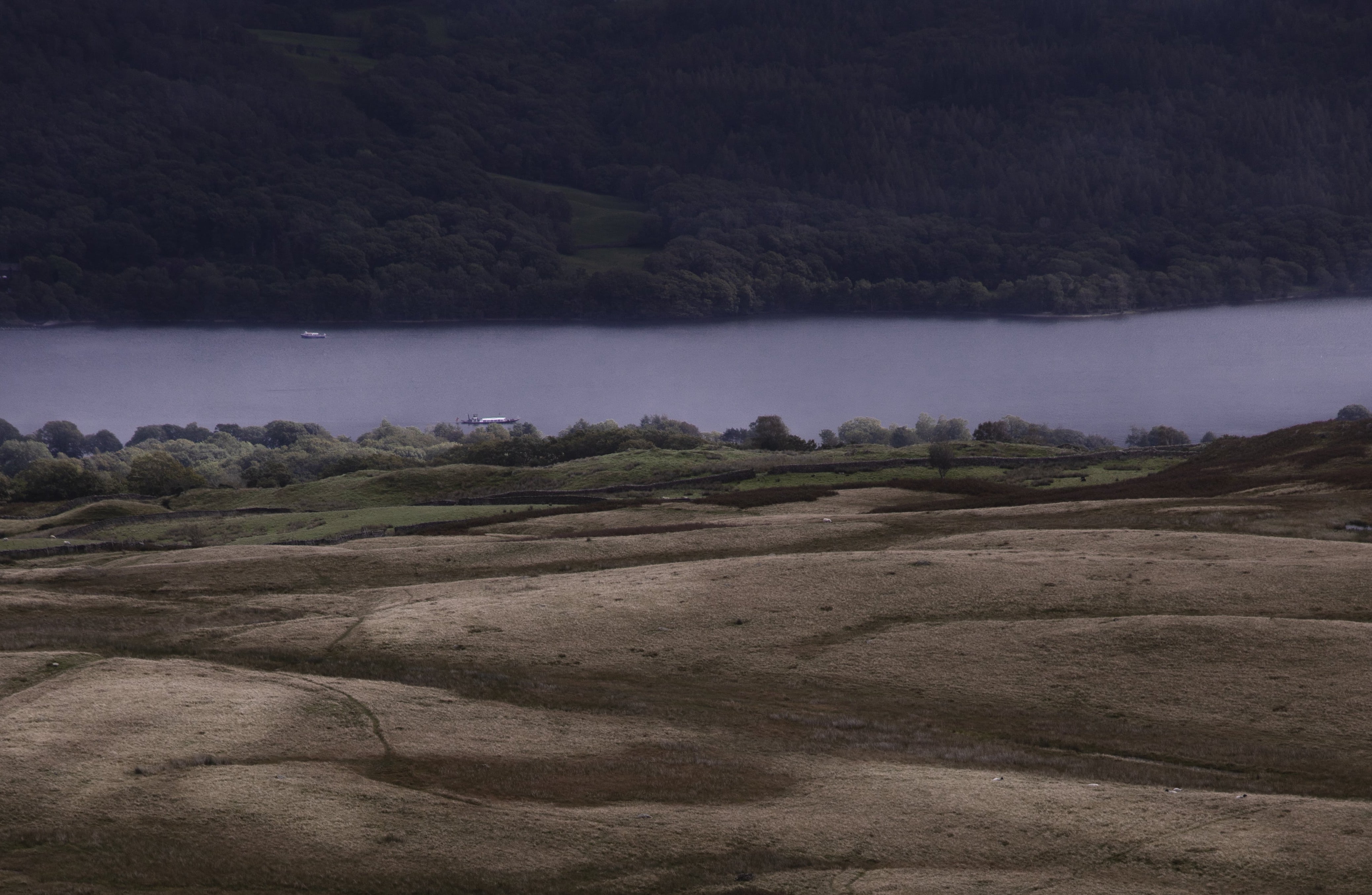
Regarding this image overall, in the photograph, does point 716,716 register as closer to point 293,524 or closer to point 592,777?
point 592,777

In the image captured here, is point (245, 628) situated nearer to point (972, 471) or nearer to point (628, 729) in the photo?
point (628, 729)

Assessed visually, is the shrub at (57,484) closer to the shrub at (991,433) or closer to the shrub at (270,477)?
the shrub at (270,477)

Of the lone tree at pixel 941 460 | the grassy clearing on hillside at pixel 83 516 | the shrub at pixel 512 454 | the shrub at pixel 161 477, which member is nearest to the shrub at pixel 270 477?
the shrub at pixel 161 477

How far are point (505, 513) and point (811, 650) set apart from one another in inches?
1685

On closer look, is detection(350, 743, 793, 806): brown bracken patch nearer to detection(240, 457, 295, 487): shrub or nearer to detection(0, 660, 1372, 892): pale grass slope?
detection(0, 660, 1372, 892): pale grass slope

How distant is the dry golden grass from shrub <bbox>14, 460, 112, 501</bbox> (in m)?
63.0

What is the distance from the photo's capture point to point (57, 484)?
116125 mm

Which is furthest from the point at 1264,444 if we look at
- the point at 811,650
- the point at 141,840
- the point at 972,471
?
the point at 141,840

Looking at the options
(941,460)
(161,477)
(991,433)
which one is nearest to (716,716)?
(941,460)

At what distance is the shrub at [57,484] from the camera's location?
380 feet

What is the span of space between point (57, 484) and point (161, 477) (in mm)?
9670

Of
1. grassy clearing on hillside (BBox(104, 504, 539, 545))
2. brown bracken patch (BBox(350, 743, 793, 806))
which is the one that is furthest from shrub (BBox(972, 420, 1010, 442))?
brown bracken patch (BBox(350, 743, 793, 806))

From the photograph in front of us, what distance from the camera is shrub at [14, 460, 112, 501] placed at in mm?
115750

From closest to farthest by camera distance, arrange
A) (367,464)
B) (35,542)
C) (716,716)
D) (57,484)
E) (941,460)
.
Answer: (716,716) < (35,542) < (941,460) < (57,484) < (367,464)
